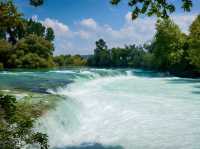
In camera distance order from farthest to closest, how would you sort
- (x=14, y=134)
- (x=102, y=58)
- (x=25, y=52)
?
(x=102, y=58) < (x=25, y=52) < (x=14, y=134)

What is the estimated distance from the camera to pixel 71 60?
7306cm

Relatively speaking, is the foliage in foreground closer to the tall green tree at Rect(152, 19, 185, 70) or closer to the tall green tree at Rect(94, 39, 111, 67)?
the tall green tree at Rect(152, 19, 185, 70)

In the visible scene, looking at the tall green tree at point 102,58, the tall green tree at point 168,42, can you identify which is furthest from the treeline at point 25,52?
the tall green tree at point 102,58

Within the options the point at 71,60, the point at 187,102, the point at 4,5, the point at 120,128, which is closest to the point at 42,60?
the point at 71,60

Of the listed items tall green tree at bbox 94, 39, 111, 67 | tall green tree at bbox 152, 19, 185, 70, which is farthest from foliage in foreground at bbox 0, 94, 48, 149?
tall green tree at bbox 94, 39, 111, 67

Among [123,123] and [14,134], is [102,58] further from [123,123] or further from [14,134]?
[14,134]

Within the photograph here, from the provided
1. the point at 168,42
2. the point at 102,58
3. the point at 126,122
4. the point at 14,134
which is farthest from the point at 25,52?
the point at 14,134

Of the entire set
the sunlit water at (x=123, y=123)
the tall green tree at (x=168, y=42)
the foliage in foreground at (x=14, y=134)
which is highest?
the tall green tree at (x=168, y=42)

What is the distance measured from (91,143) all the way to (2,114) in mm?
5677

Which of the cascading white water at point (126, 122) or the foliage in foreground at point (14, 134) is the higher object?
the foliage in foreground at point (14, 134)

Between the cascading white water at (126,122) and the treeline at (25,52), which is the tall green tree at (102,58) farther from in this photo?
the cascading white water at (126,122)

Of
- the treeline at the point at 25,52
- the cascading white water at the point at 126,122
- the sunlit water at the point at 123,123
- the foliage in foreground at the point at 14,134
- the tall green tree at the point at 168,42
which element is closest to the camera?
the foliage in foreground at the point at 14,134

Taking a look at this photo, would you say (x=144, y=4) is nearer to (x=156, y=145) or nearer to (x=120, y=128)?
(x=156, y=145)

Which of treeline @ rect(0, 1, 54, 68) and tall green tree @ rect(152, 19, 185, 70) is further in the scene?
treeline @ rect(0, 1, 54, 68)
